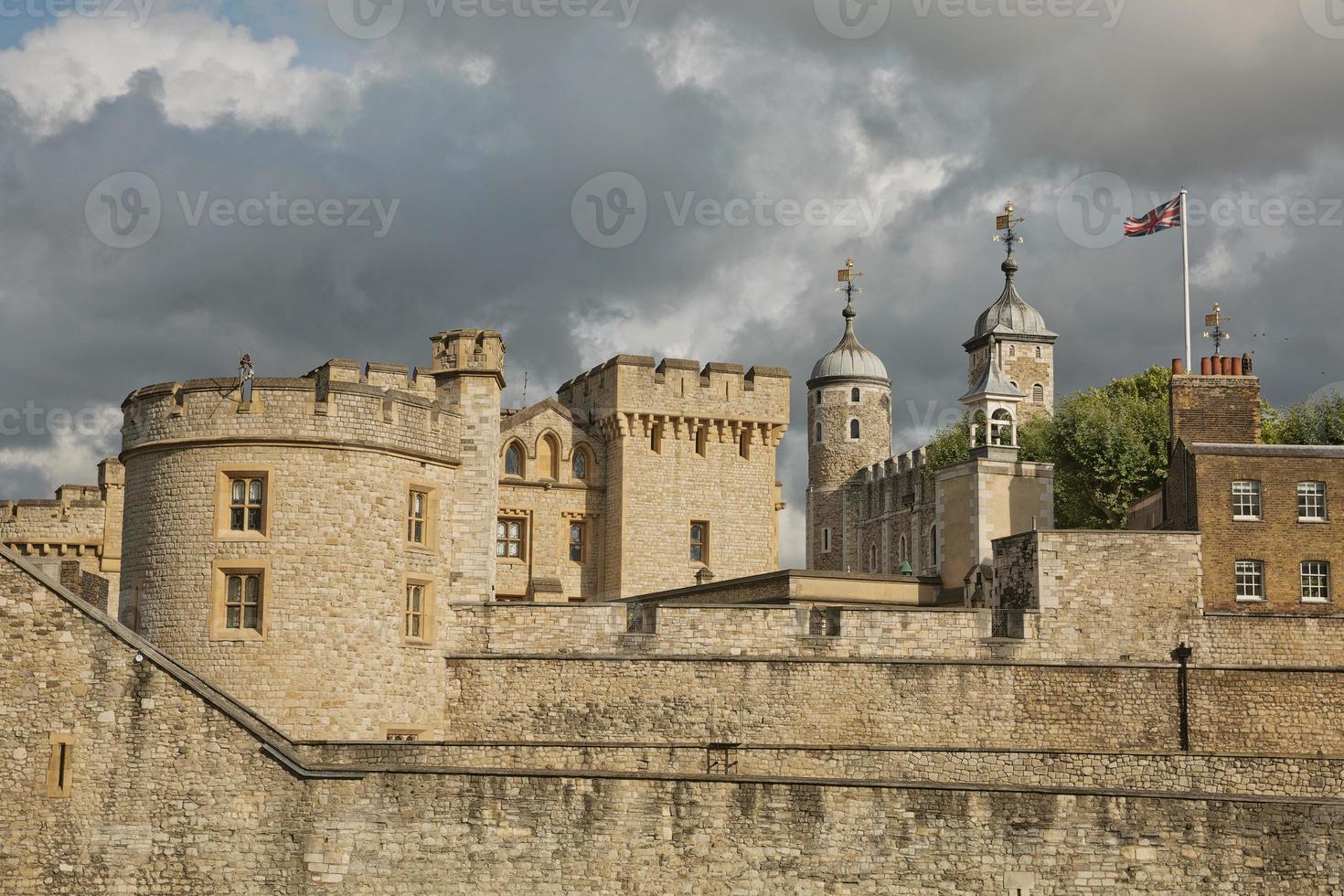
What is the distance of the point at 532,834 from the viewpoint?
26.5m

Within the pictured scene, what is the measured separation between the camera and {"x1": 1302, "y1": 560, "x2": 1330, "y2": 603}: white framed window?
3428 centimetres

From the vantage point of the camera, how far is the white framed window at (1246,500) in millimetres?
34375

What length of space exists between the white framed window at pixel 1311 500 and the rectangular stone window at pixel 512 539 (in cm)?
2235

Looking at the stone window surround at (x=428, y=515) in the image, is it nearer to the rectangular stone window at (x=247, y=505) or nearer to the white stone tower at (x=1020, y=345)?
the rectangular stone window at (x=247, y=505)

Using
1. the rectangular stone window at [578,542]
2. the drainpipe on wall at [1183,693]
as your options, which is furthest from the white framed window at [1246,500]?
the rectangular stone window at [578,542]

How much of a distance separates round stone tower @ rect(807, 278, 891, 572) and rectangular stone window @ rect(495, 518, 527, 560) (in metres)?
41.4

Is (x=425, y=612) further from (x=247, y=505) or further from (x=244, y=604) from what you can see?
(x=247, y=505)

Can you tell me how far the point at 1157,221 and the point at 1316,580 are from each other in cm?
1248

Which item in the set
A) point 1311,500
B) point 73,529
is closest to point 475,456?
point 1311,500

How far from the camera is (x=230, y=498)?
29734 mm

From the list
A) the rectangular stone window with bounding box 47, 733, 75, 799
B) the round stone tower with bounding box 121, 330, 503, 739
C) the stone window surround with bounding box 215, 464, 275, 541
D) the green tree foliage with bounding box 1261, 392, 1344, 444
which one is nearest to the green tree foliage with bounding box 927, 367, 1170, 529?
the green tree foliage with bounding box 1261, 392, 1344, 444

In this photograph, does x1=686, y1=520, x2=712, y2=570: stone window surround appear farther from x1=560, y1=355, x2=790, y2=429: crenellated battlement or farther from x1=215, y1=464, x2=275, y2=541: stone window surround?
x1=215, y1=464, x2=275, y2=541: stone window surround

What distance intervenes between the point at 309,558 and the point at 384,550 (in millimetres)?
1346

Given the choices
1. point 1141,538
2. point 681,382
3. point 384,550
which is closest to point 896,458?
point 681,382
